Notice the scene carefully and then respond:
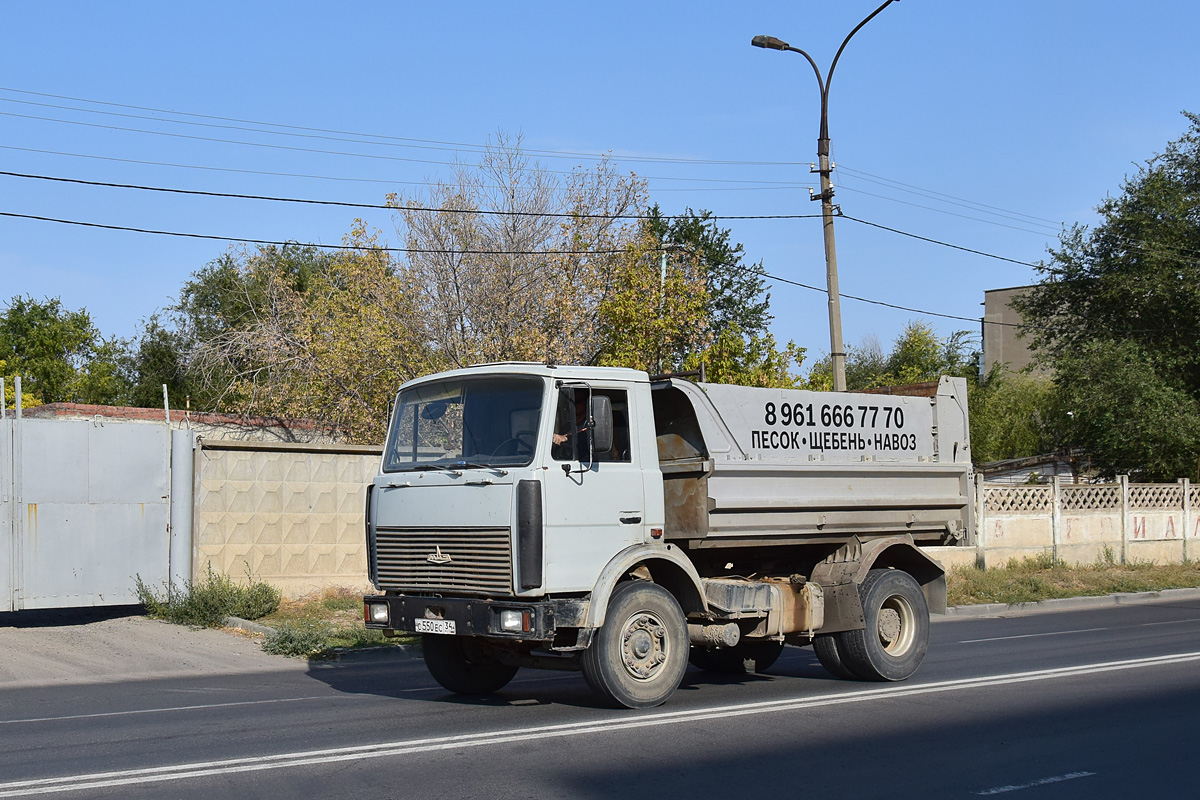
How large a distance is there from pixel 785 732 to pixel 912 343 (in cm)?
6620

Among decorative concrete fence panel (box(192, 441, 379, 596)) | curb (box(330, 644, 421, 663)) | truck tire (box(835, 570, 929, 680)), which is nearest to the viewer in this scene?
truck tire (box(835, 570, 929, 680))

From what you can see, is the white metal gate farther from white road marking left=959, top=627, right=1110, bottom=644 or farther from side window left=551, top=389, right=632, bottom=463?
white road marking left=959, top=627, right=1110, bottom=644

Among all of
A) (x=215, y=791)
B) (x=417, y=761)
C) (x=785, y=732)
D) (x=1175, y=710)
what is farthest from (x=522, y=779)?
(x=1175, y=710)

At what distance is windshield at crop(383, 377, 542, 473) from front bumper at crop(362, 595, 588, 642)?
1.06 meters

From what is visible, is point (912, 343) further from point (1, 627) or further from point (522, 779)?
point (522, 779)

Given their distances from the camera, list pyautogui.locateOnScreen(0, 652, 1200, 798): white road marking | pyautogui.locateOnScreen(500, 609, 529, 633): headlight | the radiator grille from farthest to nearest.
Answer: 1. the radiator grille
2. pyautogui.locateOnScreen(500, 609, 529, 633): headlight
3. pyautogui.locateOnScreen(0, 652, 1200, 798): white road marking

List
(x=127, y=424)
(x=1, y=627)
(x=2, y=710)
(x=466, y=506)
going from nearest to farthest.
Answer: (x=466, y=506) → (x=2, y=710) → (x=1, y=627) → (x=127, y=424)

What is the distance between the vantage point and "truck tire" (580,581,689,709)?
8.83 metres

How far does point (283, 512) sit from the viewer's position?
16.1 meters

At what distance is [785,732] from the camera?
26.9 feet

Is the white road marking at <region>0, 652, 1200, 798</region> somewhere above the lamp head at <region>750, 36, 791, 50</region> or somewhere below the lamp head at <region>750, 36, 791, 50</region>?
below

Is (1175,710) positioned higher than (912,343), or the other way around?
(912,343)

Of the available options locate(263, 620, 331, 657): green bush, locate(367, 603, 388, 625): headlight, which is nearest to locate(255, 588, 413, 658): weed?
locate(263, 620, 331, 657): green bush

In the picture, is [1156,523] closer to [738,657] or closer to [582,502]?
[738,657]
